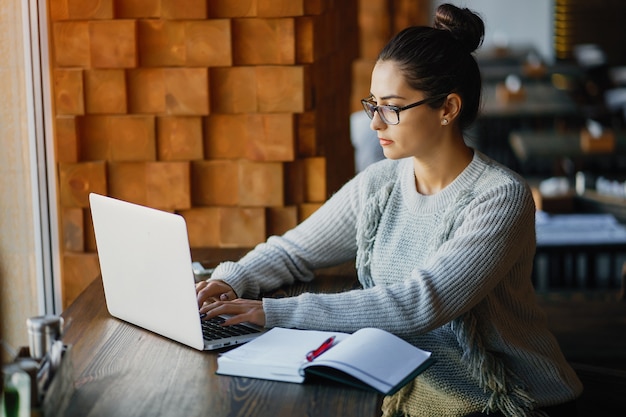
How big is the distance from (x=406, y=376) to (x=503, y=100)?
6.89 meters

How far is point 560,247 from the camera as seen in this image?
4344 mm

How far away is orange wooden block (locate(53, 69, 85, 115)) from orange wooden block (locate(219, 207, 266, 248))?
1.82 ft

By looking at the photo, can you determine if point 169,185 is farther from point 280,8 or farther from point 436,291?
point 436,291

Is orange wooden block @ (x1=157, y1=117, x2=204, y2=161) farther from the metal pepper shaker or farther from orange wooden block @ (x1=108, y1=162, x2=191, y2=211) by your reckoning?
the metal pepper shaker

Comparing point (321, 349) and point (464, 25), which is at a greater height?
point (464, 25)

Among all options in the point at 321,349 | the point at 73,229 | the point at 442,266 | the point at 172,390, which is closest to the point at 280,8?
the point at 73,229

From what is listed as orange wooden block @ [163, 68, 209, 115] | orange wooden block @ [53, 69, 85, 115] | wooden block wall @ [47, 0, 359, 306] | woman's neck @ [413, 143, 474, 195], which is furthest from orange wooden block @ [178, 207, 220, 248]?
woman's neck @ [413, 143, 474, 195]

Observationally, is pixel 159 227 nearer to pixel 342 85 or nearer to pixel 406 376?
pixel 406 376

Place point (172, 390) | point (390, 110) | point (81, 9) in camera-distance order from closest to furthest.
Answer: point (172, 390) → point (390, 110) → point (81, 9)

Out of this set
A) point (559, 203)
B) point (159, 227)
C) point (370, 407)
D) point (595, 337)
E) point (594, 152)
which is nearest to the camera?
point (370, 407)

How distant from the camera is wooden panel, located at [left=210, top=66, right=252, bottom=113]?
2887mm

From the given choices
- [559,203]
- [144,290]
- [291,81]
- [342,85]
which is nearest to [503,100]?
[559,203]

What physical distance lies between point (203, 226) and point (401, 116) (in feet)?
3.53

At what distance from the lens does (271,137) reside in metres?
2.93
